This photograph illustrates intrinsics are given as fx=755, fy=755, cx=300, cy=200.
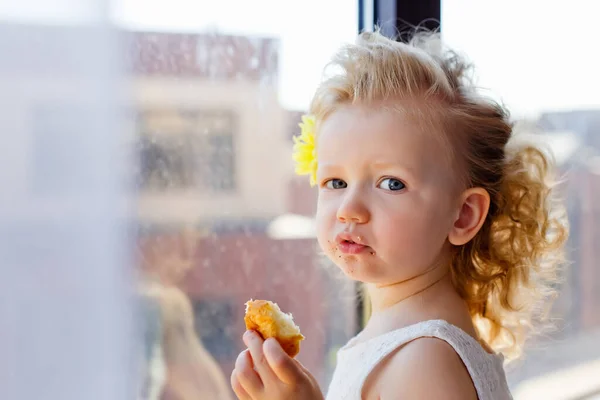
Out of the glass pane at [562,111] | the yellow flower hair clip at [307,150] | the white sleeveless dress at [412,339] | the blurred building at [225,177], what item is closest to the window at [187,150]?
the blurred building at [225,177]

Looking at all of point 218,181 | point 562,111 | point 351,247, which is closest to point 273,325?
point 351,247

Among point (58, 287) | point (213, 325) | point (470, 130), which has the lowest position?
point (213, 325)

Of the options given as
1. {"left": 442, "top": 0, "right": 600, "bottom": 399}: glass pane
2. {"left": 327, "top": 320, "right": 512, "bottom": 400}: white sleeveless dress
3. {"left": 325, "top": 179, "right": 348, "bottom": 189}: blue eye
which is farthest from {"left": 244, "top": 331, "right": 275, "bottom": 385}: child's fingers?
{"left": 442, "top": 0, "right": 600, "bottom": 399}: glass pane

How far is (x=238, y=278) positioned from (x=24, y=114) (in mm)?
492

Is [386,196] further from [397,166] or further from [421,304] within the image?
[421,304]

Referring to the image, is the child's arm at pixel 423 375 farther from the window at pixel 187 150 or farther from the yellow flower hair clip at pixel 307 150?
the window at pixel 187 150

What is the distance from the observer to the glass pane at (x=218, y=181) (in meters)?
1.20

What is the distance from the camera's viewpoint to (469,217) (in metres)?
1.09

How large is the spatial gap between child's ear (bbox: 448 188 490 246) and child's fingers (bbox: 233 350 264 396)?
0.34m

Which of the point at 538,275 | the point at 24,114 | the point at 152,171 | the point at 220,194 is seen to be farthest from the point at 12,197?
the point at 538,275

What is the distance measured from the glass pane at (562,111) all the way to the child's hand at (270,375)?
977 mm

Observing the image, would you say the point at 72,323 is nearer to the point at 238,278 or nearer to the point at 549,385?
the point at 238,278

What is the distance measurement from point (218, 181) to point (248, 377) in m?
0.40

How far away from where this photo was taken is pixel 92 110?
109 centimetres
